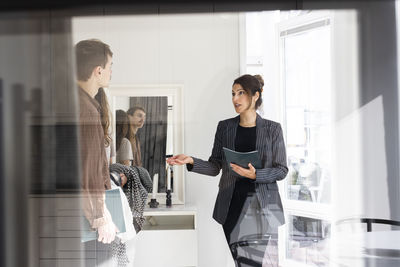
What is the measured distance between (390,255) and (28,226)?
815 mm

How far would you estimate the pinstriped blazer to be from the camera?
2.82 ft

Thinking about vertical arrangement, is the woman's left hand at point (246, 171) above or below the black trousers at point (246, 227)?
above

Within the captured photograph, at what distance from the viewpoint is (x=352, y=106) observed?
2.84ft

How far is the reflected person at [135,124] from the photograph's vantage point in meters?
0.85

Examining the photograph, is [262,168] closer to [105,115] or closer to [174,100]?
[174,100]

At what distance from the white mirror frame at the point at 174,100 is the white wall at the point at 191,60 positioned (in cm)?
1

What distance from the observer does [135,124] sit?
850mm

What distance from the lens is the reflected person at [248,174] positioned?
0.86m

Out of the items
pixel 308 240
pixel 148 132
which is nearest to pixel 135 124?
pixel 148 132

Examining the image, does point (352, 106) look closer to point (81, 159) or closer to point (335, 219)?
point (335, 219)

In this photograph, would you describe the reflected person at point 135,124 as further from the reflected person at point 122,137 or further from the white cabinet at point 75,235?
the white cabinet at point 75,235

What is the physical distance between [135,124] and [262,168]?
0.98 feet

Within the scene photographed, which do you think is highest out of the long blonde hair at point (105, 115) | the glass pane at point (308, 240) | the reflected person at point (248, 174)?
the long blonde hair at point (105, 115)

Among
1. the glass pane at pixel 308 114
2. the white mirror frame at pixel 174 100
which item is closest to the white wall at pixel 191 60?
the white mirror frame at pixel 174 100
